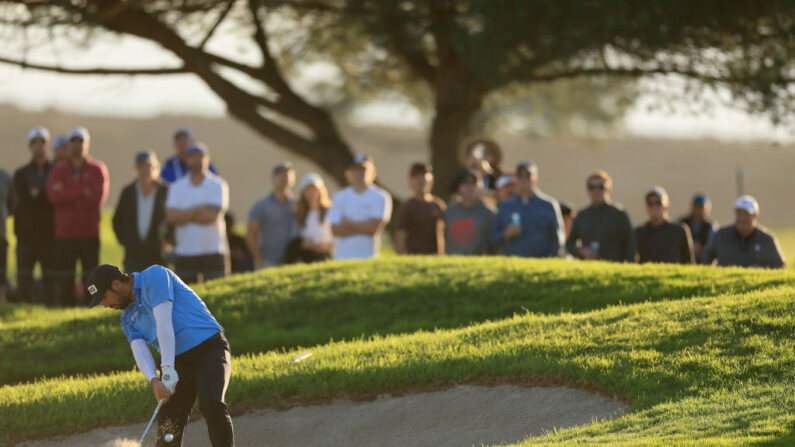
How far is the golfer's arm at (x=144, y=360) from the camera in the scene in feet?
29.8

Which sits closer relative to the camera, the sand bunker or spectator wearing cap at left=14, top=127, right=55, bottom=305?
the sand bunker

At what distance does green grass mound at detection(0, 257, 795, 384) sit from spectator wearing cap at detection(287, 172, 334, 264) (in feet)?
2.38

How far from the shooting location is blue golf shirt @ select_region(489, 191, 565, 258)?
16.3 meters

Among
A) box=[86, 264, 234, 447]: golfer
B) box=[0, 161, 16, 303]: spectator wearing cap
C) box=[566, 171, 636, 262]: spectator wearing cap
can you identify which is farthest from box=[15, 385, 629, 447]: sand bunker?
box=[0, 161, 16, 303]: spectator wearing cap

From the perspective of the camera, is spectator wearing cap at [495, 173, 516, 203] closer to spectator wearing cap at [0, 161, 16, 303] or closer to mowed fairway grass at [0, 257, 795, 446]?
A: mowed fairway grass at [0, 257, 795, 446]

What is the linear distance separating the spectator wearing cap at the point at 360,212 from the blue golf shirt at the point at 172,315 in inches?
296

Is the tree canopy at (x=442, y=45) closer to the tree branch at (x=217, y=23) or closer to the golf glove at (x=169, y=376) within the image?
the tree branch at (x=217, y=23)

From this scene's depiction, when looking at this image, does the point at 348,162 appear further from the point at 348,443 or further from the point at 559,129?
the point at 348,443

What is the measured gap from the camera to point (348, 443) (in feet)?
35.3

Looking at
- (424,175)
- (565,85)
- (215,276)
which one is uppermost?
(565,85)

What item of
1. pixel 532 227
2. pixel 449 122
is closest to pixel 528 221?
pixel 532 227

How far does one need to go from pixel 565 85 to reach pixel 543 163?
58650mm

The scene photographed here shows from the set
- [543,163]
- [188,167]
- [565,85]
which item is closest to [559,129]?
[565,85]

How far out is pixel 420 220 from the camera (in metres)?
17.3
